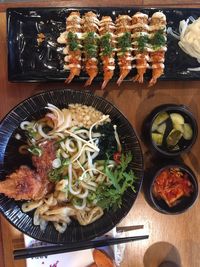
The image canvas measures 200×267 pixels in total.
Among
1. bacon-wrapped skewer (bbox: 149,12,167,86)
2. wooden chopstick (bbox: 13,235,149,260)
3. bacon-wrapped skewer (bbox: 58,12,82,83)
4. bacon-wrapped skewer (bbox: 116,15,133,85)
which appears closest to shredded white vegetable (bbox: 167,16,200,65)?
bacon-wrapped skewer (bbox: 149,12,167,86)

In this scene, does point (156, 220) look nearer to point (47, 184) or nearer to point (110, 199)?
point (110, 199)

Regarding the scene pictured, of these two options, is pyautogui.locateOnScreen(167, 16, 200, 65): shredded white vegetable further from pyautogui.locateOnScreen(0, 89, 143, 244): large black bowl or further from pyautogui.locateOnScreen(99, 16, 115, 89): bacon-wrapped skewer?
pyautogui.locateOnScreen(0, 89, 143, 244): large black bowl

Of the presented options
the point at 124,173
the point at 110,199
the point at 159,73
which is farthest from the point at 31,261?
the point at 159,73

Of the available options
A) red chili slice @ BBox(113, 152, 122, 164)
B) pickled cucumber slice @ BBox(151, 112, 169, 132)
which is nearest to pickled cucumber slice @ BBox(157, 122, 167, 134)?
pickled cucumber slice @ BBox(151, 112, 169, 132)

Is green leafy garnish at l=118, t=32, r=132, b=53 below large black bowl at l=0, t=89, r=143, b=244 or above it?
above

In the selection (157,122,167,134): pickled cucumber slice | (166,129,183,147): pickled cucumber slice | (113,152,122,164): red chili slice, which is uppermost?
(157,122,167,134): pickled cucumber slice

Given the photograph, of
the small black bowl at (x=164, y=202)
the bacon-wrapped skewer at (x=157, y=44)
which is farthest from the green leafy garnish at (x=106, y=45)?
the small black bowl at (x=164, y=202)

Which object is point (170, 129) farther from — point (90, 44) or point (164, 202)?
point (90, 44)

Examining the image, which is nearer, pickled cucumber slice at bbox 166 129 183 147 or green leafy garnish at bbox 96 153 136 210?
green leafy garnish at bbox 96 153 136 210
